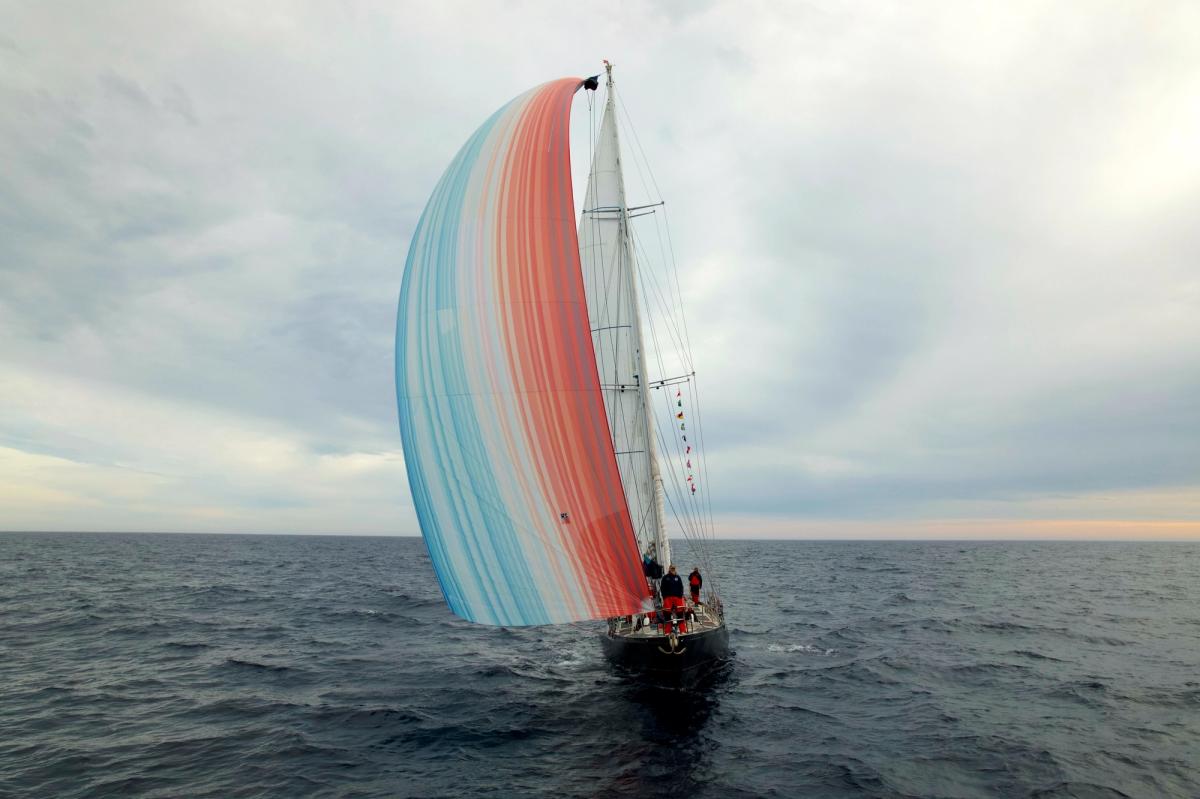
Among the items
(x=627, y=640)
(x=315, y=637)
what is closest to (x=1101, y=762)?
(x=627, y=640)

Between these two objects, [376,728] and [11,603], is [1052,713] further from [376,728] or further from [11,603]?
[11,603]

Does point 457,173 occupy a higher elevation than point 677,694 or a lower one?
higher

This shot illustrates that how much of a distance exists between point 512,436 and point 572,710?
6120 millimetres

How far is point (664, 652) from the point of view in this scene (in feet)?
41.3

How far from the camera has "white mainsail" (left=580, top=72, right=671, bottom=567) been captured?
51.9ft

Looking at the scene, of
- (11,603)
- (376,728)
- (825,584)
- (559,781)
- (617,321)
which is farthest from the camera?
(825,584)

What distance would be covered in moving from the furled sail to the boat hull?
2.43 metres

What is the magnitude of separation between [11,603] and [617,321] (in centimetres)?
2869

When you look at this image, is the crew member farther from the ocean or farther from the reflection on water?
the ocean

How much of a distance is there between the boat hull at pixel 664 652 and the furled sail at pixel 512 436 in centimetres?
243

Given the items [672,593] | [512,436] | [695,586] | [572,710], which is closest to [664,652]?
[672,593]

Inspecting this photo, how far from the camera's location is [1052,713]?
40.7 ft

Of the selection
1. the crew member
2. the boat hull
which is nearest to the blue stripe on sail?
the boat hull

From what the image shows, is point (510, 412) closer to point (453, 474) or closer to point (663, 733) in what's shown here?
point (453, 474)
